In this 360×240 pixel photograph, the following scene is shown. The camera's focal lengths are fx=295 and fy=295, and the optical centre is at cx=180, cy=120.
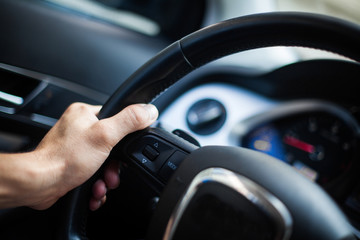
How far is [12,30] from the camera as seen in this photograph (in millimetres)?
1064

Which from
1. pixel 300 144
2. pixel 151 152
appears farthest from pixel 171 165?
pixel 300 144

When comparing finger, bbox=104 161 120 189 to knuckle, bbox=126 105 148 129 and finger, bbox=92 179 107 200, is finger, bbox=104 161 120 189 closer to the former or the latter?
finger, bbox=92 179 107 200

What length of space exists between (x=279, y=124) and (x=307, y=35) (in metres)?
0.95

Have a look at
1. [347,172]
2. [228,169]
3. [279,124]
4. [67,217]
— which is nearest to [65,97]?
[67,217]

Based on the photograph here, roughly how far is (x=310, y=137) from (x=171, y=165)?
1.06 meters

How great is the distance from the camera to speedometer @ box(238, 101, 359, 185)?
127 cm

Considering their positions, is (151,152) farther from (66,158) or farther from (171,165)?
(66,158)

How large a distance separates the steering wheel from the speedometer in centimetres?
77

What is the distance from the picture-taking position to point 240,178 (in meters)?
0.46

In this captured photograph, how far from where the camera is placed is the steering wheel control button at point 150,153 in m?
0.59

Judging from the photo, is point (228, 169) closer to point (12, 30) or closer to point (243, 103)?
point (243, 103)

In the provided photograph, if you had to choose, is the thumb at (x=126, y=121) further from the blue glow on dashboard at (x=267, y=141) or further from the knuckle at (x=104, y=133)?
the blue glow on dashboard at (x=267, y=141)

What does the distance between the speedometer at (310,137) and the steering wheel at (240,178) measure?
0.77 meters

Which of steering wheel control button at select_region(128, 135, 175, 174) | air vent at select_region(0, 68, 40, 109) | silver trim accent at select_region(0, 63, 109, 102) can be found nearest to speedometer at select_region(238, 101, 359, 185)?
silver trim accent at select_region(0, 63, 109, 102)
